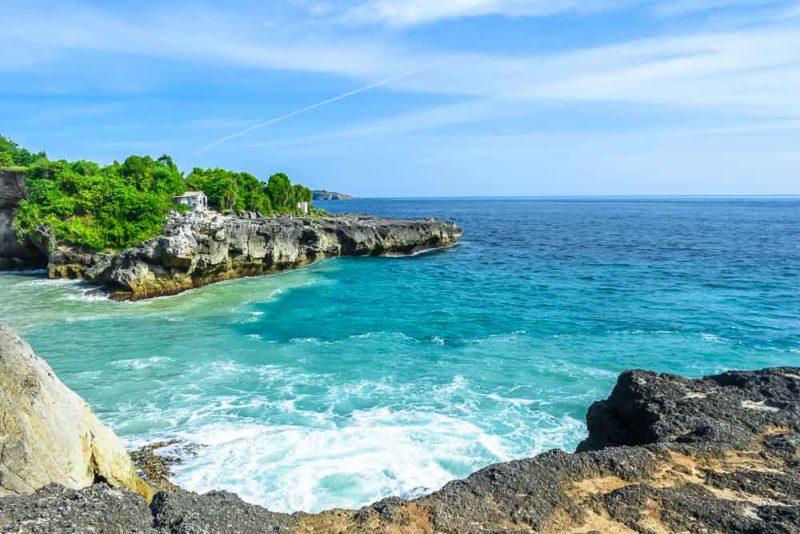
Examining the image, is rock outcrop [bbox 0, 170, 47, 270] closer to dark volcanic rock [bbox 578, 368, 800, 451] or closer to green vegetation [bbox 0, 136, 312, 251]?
green vegetation [bbox 0, 136, 312, 251]

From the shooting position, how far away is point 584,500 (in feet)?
28.4

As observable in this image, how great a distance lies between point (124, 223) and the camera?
5075 cm

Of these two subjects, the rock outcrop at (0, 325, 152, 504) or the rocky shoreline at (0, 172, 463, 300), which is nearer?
the rock outcrop at (0, 325, 152, 504)

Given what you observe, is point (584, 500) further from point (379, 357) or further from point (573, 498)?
point (379, 357)

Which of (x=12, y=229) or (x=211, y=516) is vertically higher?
(x=12, y=229)

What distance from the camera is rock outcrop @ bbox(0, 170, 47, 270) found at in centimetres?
5156

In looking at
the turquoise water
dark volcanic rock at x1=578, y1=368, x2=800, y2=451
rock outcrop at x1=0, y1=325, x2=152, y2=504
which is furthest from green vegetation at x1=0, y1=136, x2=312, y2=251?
dark volcanic rock at x1=578, y1=368, x2=800, y2=451

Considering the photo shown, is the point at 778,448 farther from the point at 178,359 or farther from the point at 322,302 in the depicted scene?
the point at 322,302

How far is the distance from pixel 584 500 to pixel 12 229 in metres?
60.9

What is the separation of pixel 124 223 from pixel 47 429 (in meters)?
46.5

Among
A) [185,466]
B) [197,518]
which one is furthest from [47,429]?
[185,466]

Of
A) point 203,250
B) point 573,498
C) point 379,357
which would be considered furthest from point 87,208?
point 573,498

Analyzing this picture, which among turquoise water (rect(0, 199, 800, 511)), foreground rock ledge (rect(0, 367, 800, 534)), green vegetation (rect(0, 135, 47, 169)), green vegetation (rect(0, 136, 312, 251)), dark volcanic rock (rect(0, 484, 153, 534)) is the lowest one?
turquoise water (rect(0, 199, 800, 511))

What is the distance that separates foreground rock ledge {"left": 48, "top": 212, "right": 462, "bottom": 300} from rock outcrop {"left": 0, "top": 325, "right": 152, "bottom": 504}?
30594mm
